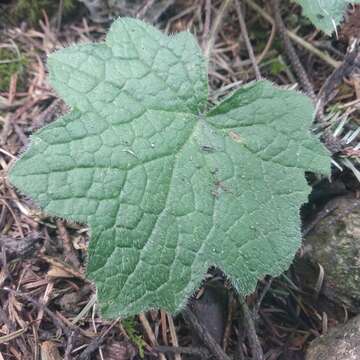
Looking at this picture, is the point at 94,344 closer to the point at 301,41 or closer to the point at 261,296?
the point at 261,296

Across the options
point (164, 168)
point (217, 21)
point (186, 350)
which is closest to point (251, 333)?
point (186, 350)

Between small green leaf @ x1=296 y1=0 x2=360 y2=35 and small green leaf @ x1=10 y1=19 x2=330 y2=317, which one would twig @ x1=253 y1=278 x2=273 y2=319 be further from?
small green leaf @ x1=296 y1=0 x2=360 y2=35

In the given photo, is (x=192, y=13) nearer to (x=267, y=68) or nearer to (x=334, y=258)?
(x=267, y=68)

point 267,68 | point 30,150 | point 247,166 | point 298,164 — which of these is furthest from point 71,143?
point 267,68

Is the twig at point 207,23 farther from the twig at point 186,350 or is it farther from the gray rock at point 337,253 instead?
the twig at point 186,350

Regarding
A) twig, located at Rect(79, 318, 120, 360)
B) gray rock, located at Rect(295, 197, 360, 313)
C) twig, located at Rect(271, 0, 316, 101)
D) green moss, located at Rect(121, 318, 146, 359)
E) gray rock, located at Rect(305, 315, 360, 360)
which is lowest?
twig, located at Rect(79, 318, 120, 360)

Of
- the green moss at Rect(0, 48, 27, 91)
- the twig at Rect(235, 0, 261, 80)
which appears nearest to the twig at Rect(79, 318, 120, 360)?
the green moss at Rect(0, 48, 27, 91)
